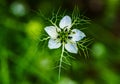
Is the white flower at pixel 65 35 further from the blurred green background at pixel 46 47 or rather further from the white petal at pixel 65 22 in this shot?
the blurred green background at pixel 46 47

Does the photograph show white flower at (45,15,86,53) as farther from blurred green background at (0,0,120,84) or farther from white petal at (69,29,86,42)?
blurred green background at (0,0,120,84)

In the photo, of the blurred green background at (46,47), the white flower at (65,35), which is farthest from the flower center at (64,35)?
the blurred green background at (46,47)

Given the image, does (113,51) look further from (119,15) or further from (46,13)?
(46,13)

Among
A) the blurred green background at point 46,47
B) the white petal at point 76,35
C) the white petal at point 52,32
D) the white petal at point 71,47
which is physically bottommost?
the blurred green background at point 46,47

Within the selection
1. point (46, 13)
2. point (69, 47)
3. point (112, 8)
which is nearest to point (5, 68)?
point (46, 13)

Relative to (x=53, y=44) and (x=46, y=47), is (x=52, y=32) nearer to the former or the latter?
(x=53, y=44)

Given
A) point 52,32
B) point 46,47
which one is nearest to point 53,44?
point 52,32

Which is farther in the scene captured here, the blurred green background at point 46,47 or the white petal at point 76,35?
the blurred green background at point 46,47
